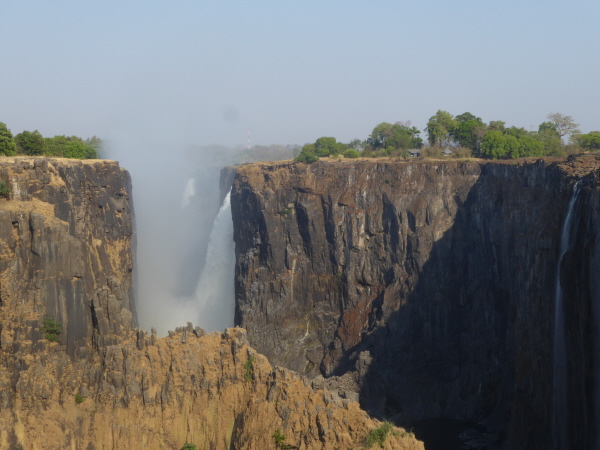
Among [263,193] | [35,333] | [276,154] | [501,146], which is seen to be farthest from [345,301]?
[276,154]

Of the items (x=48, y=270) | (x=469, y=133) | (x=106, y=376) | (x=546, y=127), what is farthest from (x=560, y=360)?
(x=546, y=127)

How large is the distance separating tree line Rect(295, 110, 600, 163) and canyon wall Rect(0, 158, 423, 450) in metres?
36.1

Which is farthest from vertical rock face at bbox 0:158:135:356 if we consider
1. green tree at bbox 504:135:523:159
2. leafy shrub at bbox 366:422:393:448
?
green tree at bbox 504:135:523:159

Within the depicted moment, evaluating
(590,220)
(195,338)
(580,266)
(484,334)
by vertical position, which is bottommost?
(484,334)

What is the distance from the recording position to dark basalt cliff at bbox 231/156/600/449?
42.6 meters

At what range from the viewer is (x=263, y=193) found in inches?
2496

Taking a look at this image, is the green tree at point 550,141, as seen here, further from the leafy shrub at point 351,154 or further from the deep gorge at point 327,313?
the leafy shrub at point 351,154

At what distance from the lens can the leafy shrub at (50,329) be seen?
3111 cm

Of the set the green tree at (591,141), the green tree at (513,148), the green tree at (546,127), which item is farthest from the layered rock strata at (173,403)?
the green tree at (546,127)

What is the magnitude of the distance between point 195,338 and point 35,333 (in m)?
7.07

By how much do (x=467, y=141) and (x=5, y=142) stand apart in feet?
151

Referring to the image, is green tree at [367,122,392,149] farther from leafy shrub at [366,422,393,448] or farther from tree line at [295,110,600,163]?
leafy shrub at [366,422,393,448]

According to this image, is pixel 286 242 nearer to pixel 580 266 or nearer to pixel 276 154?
pixel 580 266

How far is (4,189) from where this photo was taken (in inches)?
1280
